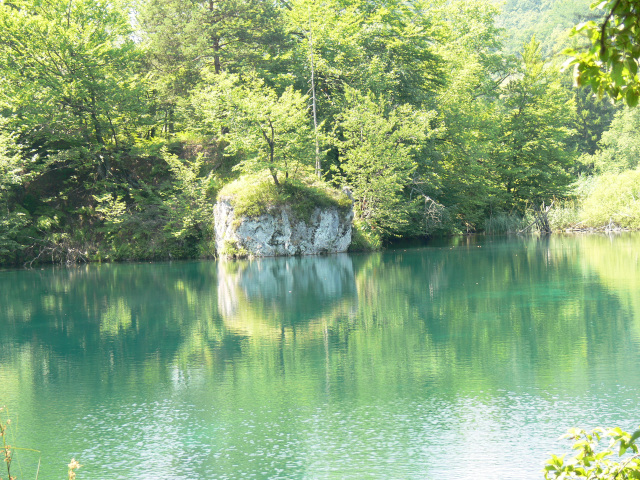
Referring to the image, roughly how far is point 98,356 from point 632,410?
25.6 ft

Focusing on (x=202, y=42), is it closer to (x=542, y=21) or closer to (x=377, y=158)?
(x=377, y=158)

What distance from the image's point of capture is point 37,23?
27.6 m

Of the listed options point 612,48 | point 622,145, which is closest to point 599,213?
point 622,145

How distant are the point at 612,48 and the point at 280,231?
26.0 meters

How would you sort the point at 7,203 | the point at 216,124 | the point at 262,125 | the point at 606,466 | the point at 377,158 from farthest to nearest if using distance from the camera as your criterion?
the point at 377,158, the point at 7,203, the point at 216,124, the point at 262,125, the point at 606,466

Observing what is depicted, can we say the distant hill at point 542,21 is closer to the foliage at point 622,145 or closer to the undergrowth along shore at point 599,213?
the foliage at point 622,145

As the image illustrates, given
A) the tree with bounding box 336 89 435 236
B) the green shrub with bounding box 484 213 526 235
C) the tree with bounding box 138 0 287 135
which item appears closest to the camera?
the tree with bounding box 336 89 435 236

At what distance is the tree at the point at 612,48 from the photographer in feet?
6.57

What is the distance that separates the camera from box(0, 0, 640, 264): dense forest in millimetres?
28453

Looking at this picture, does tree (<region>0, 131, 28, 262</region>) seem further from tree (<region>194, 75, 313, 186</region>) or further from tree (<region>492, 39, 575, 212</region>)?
tree (<region>492, 39, 575, 212</region>)

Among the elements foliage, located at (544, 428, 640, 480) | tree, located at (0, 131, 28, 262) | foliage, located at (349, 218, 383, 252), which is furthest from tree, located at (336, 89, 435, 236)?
foliage, located at (544, 428, 640, 480)

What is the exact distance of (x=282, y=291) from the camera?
17.3 m

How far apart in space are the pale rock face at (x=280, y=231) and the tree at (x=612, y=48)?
2573 centimetres

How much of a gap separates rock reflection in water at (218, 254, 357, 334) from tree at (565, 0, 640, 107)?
1064 centimetres
